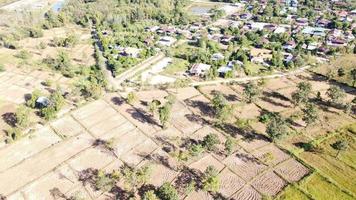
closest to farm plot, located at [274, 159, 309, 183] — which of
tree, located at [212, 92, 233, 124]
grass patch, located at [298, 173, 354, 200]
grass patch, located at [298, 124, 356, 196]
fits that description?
grass patch, located at [298, 173, 354, 200]

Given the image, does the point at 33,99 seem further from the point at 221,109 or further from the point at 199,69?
the point at 221,109

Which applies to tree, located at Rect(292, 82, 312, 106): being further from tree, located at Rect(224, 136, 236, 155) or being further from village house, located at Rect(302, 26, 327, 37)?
village house, located at Rect(302, 26, 327, 37)

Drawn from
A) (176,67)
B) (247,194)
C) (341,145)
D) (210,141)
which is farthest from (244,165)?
(176,67)

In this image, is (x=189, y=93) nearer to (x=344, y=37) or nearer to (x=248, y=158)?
(x=248, y=158)

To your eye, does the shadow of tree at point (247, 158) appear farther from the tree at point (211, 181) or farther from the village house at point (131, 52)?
the village house at point (131, 52)

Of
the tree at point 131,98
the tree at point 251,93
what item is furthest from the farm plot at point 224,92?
the tree at point 131,98

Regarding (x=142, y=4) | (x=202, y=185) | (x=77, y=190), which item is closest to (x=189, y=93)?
(x=202, y=185)
